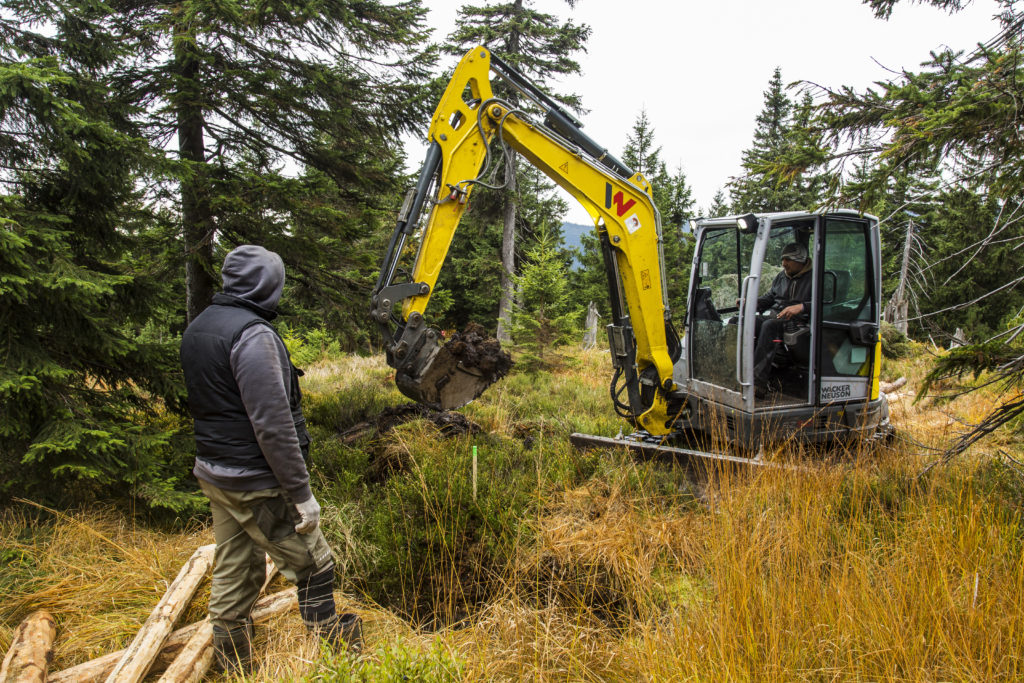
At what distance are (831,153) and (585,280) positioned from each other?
1993cm

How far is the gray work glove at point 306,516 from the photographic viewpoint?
265 cm

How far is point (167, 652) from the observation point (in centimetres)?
287

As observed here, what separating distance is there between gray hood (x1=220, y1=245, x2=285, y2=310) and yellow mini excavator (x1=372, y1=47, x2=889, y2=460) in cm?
192

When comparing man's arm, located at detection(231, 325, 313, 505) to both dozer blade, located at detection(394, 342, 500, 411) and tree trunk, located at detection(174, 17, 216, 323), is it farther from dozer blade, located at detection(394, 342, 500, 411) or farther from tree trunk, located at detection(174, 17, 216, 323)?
tree trunk, located at detection(174, 17, 216, 323)

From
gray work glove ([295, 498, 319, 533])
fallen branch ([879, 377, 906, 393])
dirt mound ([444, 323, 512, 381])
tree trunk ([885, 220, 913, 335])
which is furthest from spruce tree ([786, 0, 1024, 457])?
tree trunk ([885, 220, 913, 335])

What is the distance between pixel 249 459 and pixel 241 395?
1.02 ft

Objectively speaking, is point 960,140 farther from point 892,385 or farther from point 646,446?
point 892,385

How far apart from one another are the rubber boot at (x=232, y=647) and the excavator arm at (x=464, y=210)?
7.57 feet

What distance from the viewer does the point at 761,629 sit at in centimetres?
236

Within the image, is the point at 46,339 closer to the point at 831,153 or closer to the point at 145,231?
the point at 145,231

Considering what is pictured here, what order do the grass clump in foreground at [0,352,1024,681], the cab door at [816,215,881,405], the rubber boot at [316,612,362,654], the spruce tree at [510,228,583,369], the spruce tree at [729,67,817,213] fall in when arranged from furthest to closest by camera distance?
the spruce tree at [729,67,817,213]
the spruce tree at [510,228,583,369]
the cab door at [816,215,881,405]
the rubber boot at [316,612,362,654]
the grass clump in foreground at [0,352,1024,681]

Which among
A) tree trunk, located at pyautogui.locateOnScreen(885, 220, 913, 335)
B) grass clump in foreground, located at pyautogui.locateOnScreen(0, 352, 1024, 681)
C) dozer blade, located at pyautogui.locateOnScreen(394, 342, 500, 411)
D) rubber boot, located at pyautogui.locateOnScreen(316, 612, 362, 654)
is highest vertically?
tree trunk, located at pyautogui.locateOnScreen(885, 220, 913, 335)

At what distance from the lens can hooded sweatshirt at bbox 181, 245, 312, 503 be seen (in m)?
2.57

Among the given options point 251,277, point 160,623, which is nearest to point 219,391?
point 251,277
